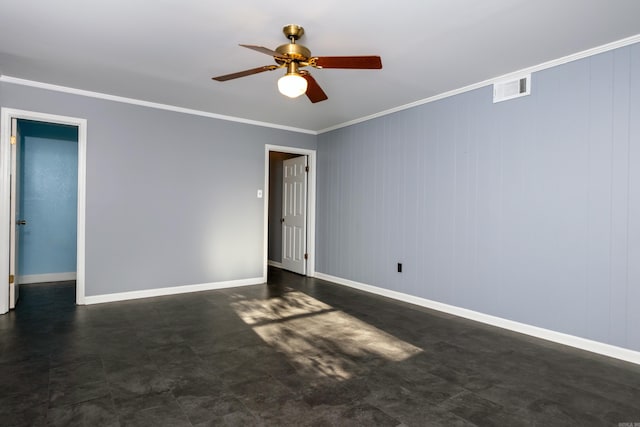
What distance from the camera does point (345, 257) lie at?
5.73 m

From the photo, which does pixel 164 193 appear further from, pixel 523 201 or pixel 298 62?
pixel 523 201

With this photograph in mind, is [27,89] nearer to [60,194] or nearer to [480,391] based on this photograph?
[60,194]

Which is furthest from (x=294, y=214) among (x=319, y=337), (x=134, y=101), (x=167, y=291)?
(x=319, y=337)

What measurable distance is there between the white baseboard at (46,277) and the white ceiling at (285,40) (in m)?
3.12

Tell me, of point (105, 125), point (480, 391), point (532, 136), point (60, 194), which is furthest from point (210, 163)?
point (480, 391)

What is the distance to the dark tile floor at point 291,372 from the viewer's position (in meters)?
2.12

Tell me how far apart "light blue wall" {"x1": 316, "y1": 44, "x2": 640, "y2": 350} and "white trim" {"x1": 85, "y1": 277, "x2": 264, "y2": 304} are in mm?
1821

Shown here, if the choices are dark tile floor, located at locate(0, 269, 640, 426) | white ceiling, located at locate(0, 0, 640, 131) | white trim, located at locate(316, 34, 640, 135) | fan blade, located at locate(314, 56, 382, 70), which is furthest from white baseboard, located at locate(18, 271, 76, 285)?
fan blade, located at locate(314, 56, 382, 70)

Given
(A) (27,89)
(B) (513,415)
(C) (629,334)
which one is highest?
(A) (27,89)

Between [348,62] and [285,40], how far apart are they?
0.77 meters

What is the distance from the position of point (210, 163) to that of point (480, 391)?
4307mm

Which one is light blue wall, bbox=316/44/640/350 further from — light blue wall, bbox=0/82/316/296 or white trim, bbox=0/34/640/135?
light blue wall, bbox=0/82/316/296

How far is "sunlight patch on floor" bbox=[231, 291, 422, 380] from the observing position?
2811 millimetres

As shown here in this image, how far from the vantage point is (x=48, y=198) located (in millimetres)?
5695
